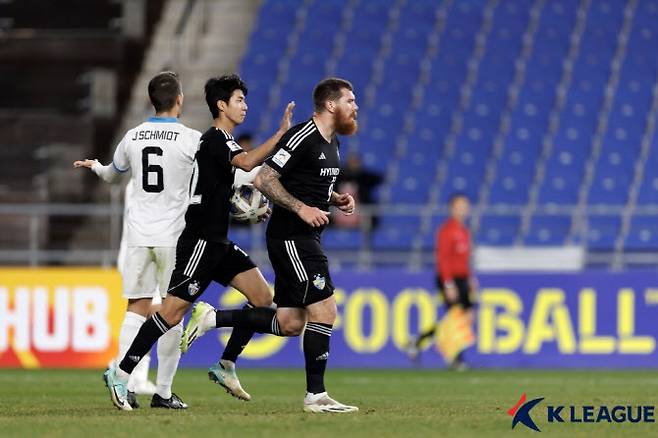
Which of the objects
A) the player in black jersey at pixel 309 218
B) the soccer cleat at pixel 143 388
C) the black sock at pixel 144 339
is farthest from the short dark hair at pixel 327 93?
the soccer cleat at pixel 143 388

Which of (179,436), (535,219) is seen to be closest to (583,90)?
(535,219)

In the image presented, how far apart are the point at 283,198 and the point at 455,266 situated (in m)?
8.09

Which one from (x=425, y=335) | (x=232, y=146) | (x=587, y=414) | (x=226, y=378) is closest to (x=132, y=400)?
(x=226, y=378)

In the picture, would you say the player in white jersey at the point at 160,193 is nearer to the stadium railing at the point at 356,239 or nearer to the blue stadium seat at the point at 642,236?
the stadium railing at the point at 356,239


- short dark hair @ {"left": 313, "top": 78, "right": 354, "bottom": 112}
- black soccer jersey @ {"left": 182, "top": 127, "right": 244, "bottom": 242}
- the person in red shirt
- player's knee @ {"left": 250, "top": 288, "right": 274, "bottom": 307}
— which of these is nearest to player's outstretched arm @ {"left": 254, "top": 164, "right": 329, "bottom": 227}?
black soccer jersey @ {"left": 182, "top": 127, "right": 244, "bottom": 242}

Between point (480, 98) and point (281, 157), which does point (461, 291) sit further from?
point (281, 157)

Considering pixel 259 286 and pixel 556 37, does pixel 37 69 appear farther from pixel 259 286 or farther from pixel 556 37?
pixel 259 286

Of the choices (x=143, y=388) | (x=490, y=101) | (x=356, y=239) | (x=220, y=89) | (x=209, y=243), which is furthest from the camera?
(x=490, y=101)

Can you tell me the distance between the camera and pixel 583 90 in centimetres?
2430

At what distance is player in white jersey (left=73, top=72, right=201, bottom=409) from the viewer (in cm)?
973

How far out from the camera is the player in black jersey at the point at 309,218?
915cm

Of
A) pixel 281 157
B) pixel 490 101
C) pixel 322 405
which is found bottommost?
pixel 322 405

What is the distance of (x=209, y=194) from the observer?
31.5 feet

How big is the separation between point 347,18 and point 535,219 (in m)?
6.27
